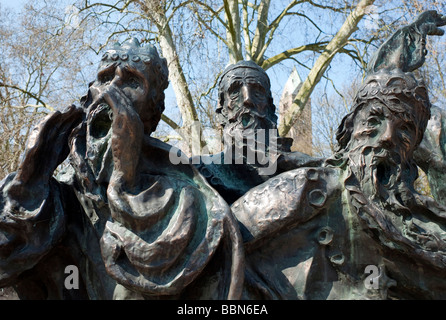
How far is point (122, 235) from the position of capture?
7.83 feet

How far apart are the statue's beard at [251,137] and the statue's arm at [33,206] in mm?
878

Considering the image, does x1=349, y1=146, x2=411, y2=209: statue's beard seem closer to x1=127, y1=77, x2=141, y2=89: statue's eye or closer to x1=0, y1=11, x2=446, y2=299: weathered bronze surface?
x1=0, y1=11, x2=446, y2=299: weathered bronze surface

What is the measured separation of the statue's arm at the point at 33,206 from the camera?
246cm

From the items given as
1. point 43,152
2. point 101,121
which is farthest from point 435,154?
point 43,152

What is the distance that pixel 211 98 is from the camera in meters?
10.3

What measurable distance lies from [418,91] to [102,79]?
1.52 meters

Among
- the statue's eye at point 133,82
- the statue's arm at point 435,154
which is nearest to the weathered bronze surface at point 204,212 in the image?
the statue's eye at point 133,82

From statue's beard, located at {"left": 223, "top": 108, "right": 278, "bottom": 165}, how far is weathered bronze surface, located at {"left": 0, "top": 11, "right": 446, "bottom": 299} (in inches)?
9.3

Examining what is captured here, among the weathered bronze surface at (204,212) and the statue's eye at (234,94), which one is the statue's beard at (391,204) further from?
the statue's eye at (234,94)

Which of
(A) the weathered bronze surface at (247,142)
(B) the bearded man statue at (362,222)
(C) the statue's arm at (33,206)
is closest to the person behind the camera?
(C) the statue's arm at (33,206)

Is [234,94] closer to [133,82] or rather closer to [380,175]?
[133,82]

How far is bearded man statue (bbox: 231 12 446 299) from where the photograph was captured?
2559 mm

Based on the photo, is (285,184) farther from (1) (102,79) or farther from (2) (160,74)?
(1) (102,79)
